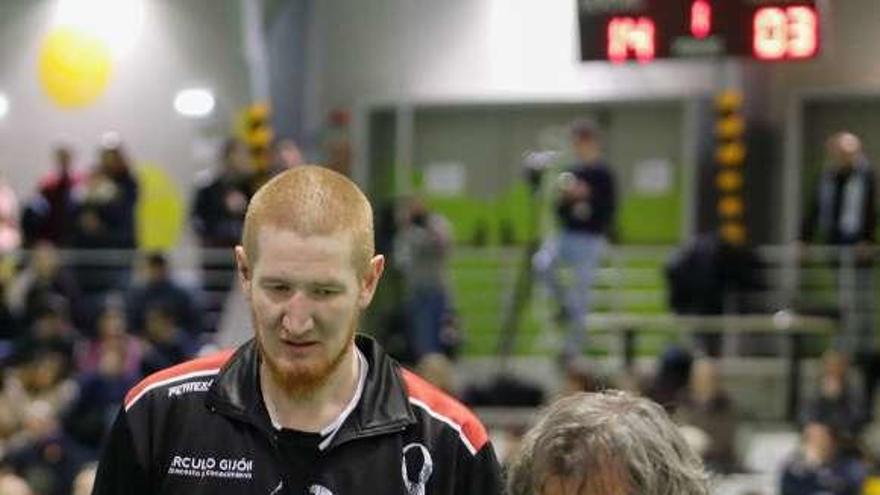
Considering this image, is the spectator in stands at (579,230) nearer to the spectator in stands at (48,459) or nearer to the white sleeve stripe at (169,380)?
the spectator in stands at (48,459)

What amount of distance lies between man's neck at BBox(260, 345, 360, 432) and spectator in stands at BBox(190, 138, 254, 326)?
376 inches

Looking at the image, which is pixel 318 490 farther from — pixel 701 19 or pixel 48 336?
pixel 48 336

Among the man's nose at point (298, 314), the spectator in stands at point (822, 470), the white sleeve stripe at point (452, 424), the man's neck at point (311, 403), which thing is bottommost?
the spectator in stands at point (822, 470)

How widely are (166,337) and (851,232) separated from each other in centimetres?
364

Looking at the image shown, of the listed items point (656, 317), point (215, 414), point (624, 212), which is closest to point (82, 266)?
point (656, 317)

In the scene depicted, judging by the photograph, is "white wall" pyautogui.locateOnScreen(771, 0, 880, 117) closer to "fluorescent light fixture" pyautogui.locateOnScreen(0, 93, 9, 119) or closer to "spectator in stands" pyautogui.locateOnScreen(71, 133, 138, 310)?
"spectator in stands" pyautogui.locateOnScreen(71, 133, 138, 310)

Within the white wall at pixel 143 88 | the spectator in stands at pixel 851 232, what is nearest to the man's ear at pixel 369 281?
the spectator in stands at pixel 851 232

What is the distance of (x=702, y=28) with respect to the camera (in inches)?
326

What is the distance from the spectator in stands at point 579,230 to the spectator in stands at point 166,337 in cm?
191

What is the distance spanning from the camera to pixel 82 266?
14.1 metres

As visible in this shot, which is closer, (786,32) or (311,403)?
(311,403)

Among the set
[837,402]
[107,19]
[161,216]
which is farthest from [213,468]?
[161,216]

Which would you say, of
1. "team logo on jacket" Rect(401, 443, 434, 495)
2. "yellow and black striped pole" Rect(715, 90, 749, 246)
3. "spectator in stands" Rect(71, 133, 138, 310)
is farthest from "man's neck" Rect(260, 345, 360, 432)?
"yellow and black striped pole" Rect(715, 90, 749, 246)

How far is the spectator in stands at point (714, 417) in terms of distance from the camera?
1102cm
